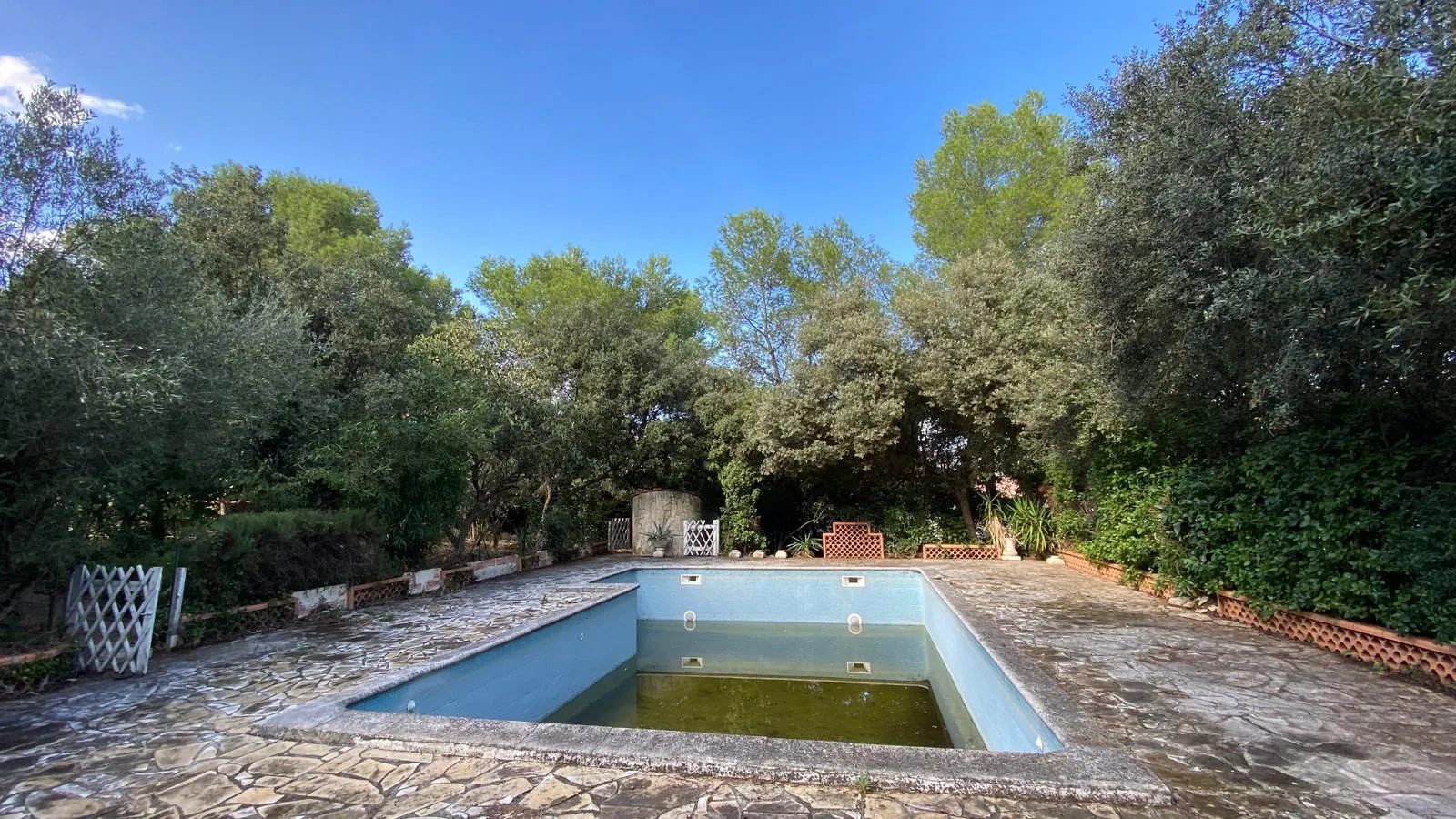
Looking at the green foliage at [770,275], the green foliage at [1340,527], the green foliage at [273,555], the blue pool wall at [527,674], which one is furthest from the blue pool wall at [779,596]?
the green foliage at [770,275]

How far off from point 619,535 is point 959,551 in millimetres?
7705

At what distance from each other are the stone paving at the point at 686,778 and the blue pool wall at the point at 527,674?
0.45 m

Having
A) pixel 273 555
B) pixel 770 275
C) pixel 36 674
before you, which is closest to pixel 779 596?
pixel 273 555

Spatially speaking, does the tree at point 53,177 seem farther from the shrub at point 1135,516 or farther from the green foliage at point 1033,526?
the green foliage at point 1033,526

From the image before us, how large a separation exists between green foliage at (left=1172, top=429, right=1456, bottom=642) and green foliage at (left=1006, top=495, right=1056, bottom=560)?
5989mm

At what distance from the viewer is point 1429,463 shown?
4.60 m

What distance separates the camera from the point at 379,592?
8.38 metres

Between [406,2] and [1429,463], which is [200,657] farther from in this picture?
[1429,463]

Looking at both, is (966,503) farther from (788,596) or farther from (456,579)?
(456,579)

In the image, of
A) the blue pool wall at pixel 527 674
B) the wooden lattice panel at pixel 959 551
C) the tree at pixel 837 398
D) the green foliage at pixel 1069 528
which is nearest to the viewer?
the blue pool wall at pixel 527 674

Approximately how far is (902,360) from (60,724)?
37.0ft

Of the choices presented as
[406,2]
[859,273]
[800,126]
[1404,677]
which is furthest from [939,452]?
[406,2]

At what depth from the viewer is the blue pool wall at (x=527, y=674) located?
4.82 meters

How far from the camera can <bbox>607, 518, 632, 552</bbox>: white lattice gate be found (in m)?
14.8
